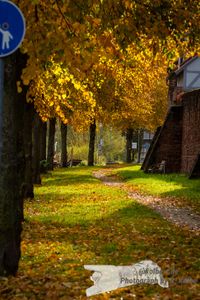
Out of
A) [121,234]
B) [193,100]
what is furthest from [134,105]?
[121,234]

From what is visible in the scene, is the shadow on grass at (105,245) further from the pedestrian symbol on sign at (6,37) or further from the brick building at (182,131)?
the brick building at (182,131)

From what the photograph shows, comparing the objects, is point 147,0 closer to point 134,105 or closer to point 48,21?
point 48,21

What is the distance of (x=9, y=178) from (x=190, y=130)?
25.2 meters

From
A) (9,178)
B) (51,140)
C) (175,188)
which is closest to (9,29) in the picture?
(9,178)

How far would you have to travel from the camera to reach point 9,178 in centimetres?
726

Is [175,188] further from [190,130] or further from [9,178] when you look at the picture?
[9,178]

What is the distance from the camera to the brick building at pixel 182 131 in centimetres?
3075

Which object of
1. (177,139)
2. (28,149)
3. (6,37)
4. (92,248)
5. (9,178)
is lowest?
(92,248)

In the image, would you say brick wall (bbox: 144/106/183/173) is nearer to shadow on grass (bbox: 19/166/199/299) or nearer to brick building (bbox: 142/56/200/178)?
brick building (bbox: 142/56/200/178)

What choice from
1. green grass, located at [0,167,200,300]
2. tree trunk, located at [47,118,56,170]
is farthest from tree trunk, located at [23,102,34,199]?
tree trunk, located at [47,118,56,170]

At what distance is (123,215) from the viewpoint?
1491cm

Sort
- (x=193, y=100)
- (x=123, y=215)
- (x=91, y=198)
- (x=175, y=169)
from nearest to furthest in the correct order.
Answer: (x=123, y=215)
(x=91, y=198)
(x=193, y=100)
(x=175, y=169)

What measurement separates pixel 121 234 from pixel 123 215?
127 inches
